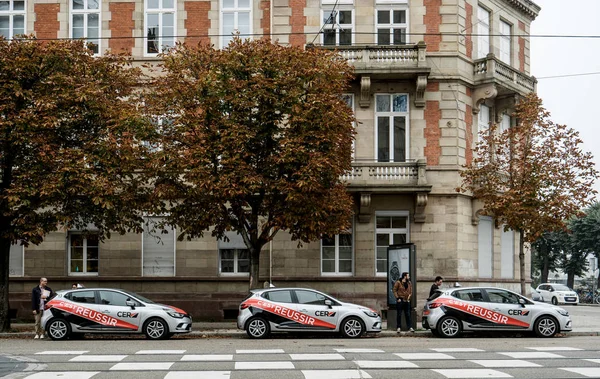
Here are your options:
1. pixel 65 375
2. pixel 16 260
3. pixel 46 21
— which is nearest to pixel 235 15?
pixel 46 21

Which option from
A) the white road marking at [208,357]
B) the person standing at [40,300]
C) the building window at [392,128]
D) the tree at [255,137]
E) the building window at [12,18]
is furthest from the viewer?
the building window at [12,18]

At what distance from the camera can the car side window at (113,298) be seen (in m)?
21.7

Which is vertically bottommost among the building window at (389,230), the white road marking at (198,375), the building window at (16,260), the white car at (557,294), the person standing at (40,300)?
the white car at (557,294)

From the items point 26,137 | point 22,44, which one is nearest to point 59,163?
point 26,137

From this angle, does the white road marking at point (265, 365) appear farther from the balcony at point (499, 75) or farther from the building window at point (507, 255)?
the building window at point (507, 255)

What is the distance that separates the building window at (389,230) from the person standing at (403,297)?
4.87 m

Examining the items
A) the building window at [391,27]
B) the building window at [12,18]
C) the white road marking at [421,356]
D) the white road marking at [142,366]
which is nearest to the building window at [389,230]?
the building window at [391,27]

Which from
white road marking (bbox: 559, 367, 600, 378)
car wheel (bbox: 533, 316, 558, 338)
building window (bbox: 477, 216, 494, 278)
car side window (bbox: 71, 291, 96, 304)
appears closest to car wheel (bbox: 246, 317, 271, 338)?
car side window (bbox: 71, 291, 96, 304)

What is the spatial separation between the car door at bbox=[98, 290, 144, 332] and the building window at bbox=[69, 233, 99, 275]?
820 cm

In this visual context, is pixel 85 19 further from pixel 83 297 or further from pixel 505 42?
pixel 505 42

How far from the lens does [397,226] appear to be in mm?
29359

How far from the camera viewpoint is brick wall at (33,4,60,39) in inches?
1180

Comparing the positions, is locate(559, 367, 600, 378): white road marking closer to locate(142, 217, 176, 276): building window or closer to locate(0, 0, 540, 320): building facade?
locate(0, 0, 540, 320): building facade

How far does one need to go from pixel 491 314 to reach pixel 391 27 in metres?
12.1
